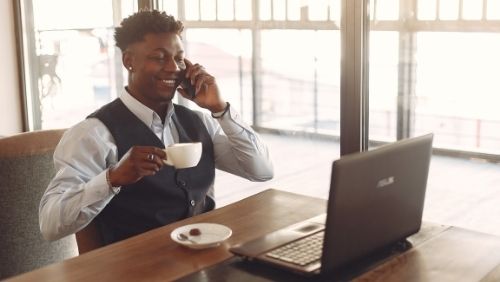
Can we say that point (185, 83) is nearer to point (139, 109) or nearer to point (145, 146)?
point (139, 109)

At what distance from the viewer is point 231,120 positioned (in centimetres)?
→ 211

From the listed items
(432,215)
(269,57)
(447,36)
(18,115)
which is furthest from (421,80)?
(18,115)

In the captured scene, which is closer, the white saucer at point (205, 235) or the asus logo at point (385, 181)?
the asus logo at point (385, 181)

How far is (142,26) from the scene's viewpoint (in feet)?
6.62

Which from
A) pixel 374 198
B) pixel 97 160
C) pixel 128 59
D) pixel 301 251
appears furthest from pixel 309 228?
pixel 128 59

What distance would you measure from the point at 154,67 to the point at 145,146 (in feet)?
0.98

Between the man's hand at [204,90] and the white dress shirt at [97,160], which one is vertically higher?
the man's hand at [204,90]

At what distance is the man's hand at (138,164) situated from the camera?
65.3 inches

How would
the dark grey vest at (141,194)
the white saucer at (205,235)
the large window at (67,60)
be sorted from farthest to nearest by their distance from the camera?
the large window at (67,60) → the dark grey vest at (141,194) → the white saucer at (205,235)

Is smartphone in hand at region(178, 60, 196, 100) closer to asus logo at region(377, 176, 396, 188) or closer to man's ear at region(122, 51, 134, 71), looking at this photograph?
man's ear at region(122, 51, 134, 71)

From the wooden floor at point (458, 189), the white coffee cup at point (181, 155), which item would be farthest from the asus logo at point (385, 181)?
the wooden floor at point (458, 189)

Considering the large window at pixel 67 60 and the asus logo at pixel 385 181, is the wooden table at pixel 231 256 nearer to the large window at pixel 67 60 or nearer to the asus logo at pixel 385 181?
the asus logo at pixel 385 181

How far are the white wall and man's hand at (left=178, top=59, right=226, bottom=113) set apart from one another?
7.29 feet

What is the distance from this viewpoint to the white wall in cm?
390
